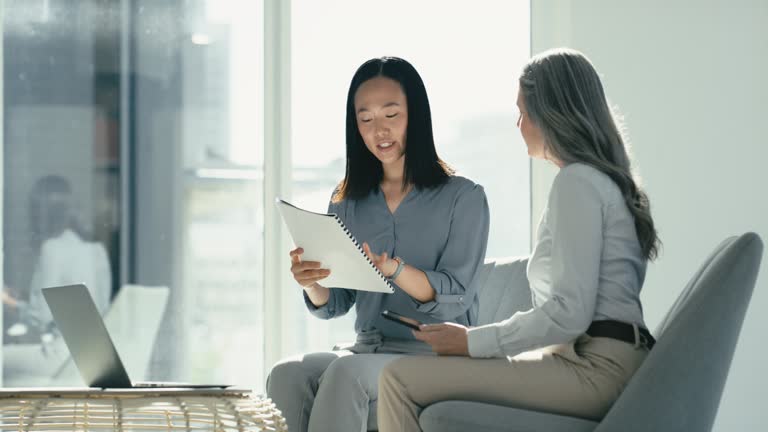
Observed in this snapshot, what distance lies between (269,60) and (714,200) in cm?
178

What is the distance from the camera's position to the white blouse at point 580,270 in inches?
71.6

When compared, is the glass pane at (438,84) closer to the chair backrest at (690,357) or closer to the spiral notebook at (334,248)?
the spiral notebook at (334,248)

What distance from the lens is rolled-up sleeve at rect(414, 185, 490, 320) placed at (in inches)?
94.1

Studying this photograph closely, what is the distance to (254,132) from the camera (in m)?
3.72

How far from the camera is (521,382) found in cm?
181

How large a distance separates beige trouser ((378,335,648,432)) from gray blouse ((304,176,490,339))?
1.82 feet

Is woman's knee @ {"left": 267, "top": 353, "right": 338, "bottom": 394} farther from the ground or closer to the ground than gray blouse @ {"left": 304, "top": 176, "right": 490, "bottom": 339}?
closer to the ground

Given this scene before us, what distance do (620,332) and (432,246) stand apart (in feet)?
2.41

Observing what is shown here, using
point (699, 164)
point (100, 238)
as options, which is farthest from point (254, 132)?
point (699, 164)

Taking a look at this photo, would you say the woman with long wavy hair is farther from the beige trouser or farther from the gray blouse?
the gray blouse

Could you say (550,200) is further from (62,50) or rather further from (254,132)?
(62,50)

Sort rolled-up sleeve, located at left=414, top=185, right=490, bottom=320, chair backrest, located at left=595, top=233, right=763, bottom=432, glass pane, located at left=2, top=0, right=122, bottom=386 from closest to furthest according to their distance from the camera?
chair backrest, located at left=595, top=233, right=763, bottom=432
rolled-up sleeve, located at left=414, top=185, right=490, bottom=320
glass pane, located at left=2, top=0, right=122, bottom=386

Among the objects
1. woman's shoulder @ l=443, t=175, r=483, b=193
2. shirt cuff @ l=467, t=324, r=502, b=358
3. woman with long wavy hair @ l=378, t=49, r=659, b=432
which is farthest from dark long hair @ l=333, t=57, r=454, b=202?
shirt cuff @ l=467, t=324, r=502, b=358

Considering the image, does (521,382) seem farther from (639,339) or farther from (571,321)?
(639,339)
